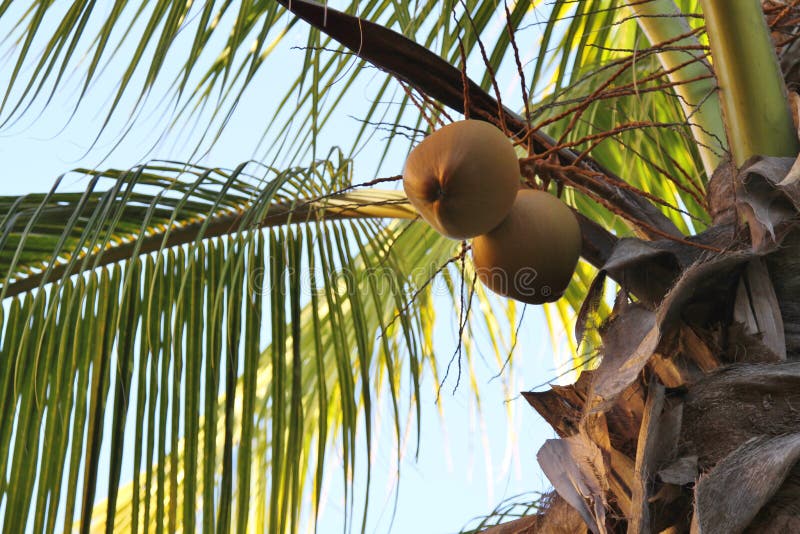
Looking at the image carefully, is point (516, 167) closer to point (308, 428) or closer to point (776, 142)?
point (776, 142)

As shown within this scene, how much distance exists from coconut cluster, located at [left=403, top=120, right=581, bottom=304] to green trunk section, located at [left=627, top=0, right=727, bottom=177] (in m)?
0.33

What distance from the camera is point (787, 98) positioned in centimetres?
119

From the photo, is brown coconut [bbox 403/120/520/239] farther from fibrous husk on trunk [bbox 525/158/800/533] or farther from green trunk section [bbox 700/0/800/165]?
green trunk section [bbox 700/0/800/165]

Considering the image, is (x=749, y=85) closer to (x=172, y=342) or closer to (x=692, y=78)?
(x=692, y=78)

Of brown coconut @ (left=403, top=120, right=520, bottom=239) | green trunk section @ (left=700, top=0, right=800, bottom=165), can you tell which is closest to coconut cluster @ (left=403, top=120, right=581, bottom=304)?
brown coconut @ (left=403, top=120, right=520, bottom=239)

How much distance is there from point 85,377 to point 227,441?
30 cm

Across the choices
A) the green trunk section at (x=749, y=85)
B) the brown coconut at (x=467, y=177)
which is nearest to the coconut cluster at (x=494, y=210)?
the brown coconut at (x=467, y=177)

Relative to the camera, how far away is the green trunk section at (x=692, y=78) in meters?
1.36

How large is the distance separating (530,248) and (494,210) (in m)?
0.07

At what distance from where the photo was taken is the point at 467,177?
101 cm

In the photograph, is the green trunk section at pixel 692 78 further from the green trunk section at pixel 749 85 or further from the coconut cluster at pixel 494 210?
the coconut cluster at pixel 494 210

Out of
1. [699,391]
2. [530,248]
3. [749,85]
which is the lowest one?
[699,391]

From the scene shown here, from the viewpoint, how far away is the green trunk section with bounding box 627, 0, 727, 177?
1358 millimetres

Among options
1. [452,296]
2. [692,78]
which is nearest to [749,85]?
[692,78]
